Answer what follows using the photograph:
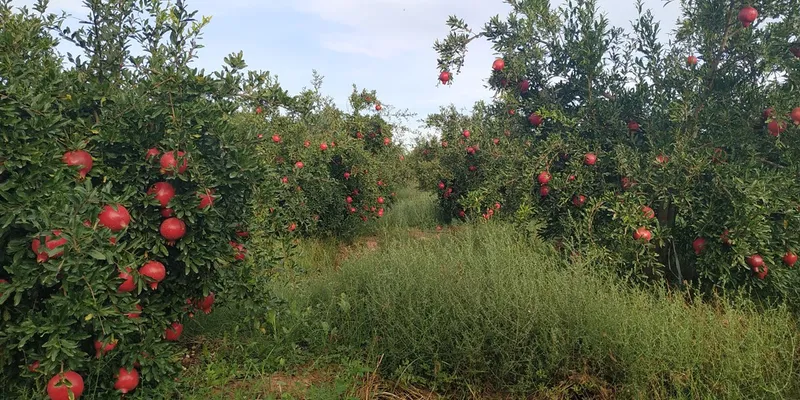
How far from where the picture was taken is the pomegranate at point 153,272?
2266 mm

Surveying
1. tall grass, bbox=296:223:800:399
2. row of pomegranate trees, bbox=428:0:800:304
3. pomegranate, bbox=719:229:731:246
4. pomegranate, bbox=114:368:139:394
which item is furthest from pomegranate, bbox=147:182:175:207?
pomegranate, bbox=719:229:731:246

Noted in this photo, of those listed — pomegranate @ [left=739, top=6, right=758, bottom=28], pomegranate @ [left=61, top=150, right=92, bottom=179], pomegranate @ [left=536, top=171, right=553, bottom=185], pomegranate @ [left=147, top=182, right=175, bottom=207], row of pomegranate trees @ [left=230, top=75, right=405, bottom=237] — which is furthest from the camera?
row of pomegranate trees @ [left=230, top=75, right=405, bottom=237]

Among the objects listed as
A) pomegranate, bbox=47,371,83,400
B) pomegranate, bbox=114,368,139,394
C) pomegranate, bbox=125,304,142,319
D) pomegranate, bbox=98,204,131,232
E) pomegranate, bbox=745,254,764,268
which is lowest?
pomegranate, bbox=114,368,139,394

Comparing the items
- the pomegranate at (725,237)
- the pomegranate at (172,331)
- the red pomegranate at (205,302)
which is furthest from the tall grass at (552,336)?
the pomegranate at (172,331)

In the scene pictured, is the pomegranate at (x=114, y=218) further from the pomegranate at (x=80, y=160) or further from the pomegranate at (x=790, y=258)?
the pomegranate at (x=790, y=258)

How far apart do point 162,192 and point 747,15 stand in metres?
4.56

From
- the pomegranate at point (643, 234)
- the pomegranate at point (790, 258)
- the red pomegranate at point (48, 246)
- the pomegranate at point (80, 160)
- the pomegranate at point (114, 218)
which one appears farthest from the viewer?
the pomegranate at point (643, 234)

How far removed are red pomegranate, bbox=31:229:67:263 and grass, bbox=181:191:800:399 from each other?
1.07 metres

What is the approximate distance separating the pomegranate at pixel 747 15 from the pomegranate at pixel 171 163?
4.41 meters

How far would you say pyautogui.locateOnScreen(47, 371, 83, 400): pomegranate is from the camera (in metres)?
1.95

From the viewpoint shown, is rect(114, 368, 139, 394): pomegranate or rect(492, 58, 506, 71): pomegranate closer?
rect(114, 368, 139, 394): pomegranate

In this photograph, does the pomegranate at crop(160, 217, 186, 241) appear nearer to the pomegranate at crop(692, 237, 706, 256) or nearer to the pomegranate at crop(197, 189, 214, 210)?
the pomegranate at crop(197, 189, 214, 210)

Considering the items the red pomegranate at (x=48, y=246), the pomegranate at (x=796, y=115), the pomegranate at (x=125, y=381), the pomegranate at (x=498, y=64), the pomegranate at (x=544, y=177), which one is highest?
the pomegranate at (x=498, y=64)

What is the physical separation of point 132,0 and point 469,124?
19.3 feet
